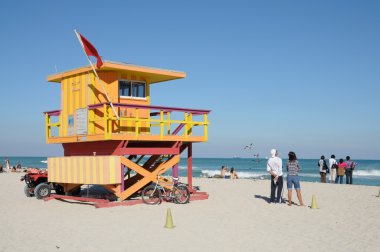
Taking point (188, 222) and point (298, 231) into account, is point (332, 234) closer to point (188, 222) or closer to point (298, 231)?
point (298, 231)

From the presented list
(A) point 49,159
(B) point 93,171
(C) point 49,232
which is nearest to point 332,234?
(C) point 49,232

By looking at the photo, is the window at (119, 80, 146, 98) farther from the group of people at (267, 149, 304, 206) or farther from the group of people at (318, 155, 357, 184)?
the group of people at (318, 155, 357, 184)

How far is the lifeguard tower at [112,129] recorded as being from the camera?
15.9 meters

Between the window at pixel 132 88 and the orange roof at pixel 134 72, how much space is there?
446 millimetres

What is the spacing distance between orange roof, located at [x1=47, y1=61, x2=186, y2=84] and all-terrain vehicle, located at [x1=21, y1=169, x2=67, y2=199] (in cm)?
396

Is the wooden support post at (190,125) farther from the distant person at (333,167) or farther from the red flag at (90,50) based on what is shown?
the distant person at (333,167)

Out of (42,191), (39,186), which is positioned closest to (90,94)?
(39,186)

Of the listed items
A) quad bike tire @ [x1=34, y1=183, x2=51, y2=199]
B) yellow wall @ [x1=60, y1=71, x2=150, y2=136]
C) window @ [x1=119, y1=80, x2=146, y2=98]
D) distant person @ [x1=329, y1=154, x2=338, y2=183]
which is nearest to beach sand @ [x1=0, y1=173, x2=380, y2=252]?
quad bike tire @ [x1=34, y1=183, x2=51, y2=199]

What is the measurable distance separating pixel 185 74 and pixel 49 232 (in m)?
9.55

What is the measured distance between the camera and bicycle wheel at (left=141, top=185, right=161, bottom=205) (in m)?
16.2

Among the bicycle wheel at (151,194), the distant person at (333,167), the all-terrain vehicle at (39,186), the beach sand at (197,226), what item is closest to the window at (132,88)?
the bicycle wheel at (151,194)

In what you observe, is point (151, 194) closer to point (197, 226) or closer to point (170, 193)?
point (170, 193)

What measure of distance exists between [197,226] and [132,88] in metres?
7.67

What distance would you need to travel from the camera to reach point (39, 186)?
1888 cm
